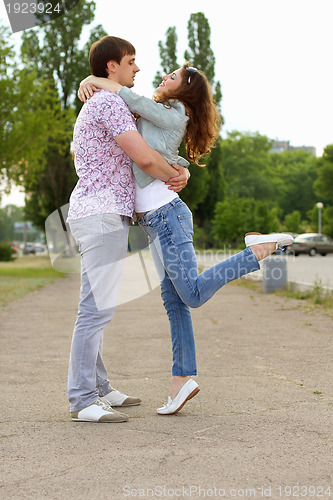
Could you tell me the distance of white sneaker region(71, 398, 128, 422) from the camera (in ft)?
11.5

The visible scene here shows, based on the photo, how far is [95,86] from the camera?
366 cm

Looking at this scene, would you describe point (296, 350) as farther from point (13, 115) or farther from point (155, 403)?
point (13, 115)

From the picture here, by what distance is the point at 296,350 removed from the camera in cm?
585

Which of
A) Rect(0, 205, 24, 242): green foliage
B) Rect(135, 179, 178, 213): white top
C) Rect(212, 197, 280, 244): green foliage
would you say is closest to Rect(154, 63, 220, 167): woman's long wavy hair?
Rect(135, 179, 178, 213): white top

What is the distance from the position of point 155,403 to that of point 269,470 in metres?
1.44

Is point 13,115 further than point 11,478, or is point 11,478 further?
point 13,115

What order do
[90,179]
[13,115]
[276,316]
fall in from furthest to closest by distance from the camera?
1. [13,115]
2. [276,316]
3. [90,179]

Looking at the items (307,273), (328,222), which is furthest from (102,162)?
(328,222)

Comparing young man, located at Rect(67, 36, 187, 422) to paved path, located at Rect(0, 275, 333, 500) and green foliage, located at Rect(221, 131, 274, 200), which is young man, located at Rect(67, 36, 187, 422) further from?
green foliage, located at Rect(221, 131, 274, 200)

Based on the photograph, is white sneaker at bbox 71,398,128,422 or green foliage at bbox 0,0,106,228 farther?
green foliage at bbox 0,0,106,228

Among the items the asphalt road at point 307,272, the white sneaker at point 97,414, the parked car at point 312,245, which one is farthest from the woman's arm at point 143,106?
the parked car at point 312,245

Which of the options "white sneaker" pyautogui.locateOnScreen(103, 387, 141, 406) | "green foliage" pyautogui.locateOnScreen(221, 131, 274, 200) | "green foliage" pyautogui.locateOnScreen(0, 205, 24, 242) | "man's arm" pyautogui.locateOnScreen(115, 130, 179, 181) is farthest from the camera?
"green foliage" pyautogui.locateOnScreen(0, 205, 24, 242)

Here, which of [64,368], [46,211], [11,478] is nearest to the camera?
[11,478]

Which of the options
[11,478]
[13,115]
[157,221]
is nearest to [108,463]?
[11,478]
